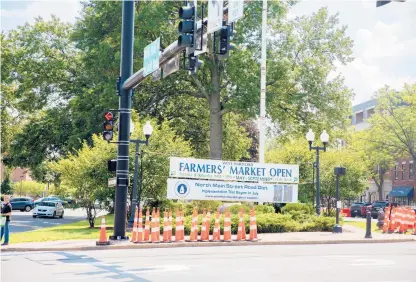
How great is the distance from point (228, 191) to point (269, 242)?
500 cm

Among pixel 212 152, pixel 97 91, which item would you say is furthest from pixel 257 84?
pixel 97 91

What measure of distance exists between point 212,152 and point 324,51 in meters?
9.74

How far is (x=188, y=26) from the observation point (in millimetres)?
13297

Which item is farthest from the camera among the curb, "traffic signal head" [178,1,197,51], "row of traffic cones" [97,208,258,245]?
"row of traffic cones" [97,208,258,245]

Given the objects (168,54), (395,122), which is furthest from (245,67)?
(395,122)

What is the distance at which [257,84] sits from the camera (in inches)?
1400

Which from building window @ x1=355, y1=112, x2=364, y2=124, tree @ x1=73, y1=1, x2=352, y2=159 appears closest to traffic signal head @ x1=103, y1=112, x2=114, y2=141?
tree @ x1=73, y1=1, x2=352, y2=159

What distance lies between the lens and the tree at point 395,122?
5628cm

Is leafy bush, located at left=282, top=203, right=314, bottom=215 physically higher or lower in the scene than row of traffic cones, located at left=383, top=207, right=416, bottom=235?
higher

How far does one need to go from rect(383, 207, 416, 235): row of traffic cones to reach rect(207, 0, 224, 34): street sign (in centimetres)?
1645

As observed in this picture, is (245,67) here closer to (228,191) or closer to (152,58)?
(228,191)

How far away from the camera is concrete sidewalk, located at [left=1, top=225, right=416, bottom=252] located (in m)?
18.6

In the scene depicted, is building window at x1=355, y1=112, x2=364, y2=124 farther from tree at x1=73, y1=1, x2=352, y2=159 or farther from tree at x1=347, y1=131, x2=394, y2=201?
tree at x1=73, y1=1, x2=352, y2=159

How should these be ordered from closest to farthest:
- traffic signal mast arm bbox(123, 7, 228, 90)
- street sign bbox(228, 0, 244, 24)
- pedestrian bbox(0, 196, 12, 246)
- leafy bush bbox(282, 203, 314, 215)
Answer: street sign bbox(228, 0, 244, 24), traffic signal mast arm bbox(123, 7, 228, 90), pedestrian bbox(0, 196, 12, 246), leafy bush bbox(282, 203, 314, 215)
